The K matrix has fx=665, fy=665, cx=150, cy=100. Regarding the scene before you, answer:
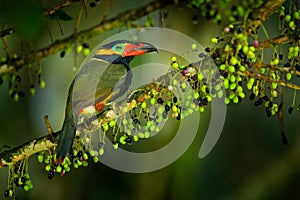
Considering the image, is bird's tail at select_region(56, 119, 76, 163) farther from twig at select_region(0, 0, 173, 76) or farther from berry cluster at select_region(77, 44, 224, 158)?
twig at select_region(0, 0, 173, 76)

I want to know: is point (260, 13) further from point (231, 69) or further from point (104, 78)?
point (104, 78)

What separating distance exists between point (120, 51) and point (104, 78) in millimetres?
295

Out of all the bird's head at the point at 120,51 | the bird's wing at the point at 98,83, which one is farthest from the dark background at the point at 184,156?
the bird's wing at the point at 98,83

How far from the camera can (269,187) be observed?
5.71 meters

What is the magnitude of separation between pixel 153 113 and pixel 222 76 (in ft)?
1.14

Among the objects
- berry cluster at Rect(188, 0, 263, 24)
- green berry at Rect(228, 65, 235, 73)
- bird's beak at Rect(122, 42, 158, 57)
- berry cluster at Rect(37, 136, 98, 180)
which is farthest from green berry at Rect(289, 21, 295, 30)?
bird's beak at Rect(122, 42, 158, 57)

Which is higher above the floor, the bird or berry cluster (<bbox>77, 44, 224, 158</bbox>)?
the bird

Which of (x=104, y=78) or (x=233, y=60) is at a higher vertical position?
(x=104, y=78)

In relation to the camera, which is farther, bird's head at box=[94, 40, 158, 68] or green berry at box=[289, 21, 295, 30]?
bird's head at box=[94, 40, 158, 68]

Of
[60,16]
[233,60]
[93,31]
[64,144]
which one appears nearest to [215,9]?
[93,31]

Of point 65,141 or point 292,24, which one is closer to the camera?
point 292,24

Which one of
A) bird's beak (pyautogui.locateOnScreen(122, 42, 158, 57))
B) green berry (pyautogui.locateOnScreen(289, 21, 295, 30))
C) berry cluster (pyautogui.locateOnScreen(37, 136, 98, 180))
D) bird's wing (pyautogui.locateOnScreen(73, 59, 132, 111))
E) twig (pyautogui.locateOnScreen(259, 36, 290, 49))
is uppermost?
bird's beak (pyautogui.locateOnScreen(122, 42, 158, 57))

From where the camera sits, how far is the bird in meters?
3.23

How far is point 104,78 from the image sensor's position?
139 inches
